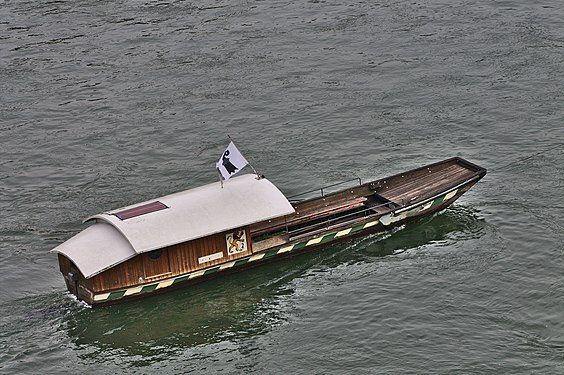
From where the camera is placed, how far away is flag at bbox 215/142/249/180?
36656 mm

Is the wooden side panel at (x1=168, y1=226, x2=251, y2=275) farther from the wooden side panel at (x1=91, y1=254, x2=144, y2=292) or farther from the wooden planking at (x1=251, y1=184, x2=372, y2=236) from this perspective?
the wooden planking at (x1=251, y1=184, x2=372, y2=236)

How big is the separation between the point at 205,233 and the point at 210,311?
259cm

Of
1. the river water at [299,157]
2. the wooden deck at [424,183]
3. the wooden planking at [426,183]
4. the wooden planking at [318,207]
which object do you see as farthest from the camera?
the wooden planking at [426,183]

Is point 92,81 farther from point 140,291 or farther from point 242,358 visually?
point 242,358

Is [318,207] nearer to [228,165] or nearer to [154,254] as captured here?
[228,165]

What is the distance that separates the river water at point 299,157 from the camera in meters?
33.2

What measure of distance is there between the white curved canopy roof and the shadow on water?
2.00 meters

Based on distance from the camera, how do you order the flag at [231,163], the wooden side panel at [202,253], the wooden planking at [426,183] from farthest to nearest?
the wooden planking at [426,183], the flag at [231,163], the wooden side panel at [202,253]

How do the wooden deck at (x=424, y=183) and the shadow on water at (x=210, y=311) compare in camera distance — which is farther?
the wooden deck at (x=424, y=183)

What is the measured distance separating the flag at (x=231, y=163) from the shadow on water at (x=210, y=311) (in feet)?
11.6

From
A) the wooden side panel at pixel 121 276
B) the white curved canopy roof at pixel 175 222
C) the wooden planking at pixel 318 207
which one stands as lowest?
the wooden side panel at pixel 121 276

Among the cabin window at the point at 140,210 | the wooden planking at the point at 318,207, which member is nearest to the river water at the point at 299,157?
the wooden planking at the point at 318,207

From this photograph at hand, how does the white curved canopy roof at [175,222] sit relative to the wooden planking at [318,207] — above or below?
above

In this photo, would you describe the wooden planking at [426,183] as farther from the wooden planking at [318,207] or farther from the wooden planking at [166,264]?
the wooden planking at [166,264]
